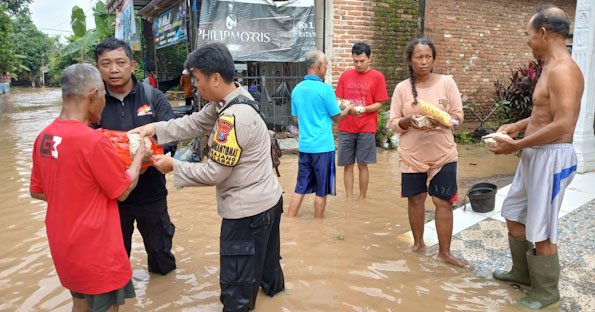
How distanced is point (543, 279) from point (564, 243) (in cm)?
100

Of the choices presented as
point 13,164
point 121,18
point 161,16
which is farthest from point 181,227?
point 121,18

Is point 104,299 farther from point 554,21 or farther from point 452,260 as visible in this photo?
point 554,21

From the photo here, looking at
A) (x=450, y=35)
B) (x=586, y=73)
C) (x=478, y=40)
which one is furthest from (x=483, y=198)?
(x=478, y=40)

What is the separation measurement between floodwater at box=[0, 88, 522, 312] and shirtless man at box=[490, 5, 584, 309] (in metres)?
0.38

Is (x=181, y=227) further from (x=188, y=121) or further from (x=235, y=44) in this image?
(x=235, y=44)

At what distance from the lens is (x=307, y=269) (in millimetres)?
3615

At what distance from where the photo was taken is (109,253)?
216cm

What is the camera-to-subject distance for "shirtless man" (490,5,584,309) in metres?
2.62

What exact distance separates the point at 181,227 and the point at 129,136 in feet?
8.06

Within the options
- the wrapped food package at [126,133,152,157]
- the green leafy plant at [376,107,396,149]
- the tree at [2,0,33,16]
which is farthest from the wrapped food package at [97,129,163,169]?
the tree at [2,0,33,16]

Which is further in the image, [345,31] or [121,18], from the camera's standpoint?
[121,18]

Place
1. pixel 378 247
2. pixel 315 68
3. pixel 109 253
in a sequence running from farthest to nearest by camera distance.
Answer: pixel 315 68, pixel 378 247, pixel 109 253

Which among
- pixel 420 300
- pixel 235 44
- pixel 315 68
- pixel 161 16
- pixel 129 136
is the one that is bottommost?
pixel 420 300

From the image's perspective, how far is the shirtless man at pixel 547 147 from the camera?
262cm
